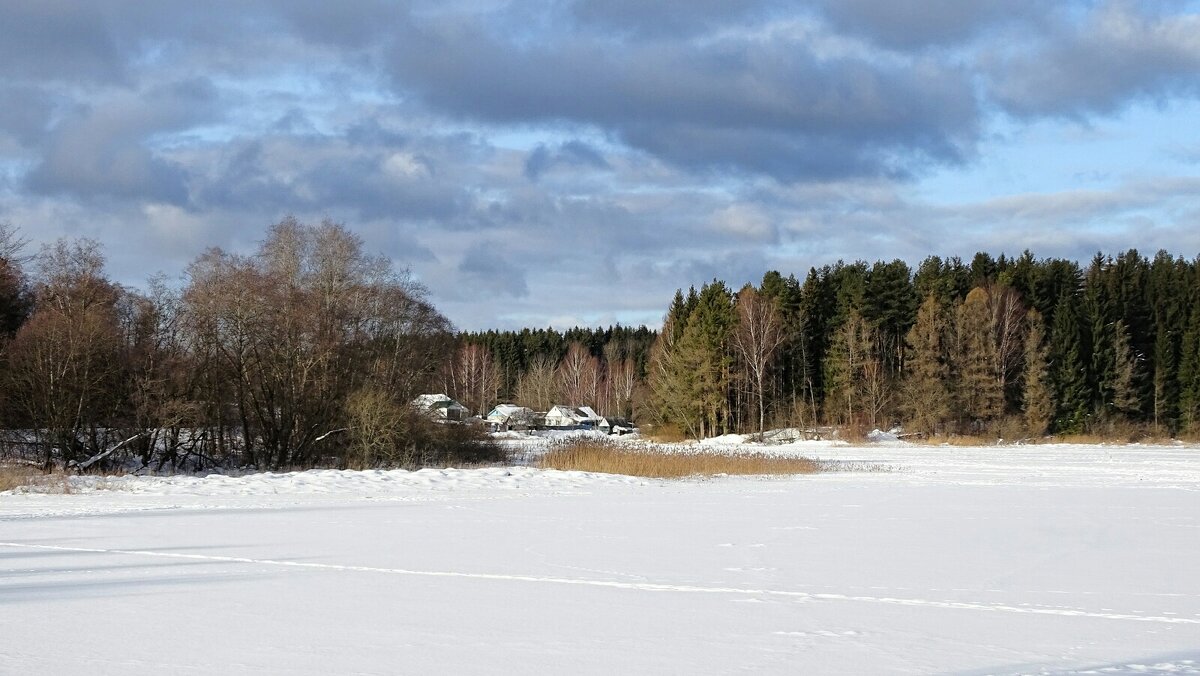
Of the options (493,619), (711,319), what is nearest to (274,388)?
(493,619)

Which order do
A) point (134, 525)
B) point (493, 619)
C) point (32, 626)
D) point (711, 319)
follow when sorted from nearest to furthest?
point (32, 626), point (493, 619), point (134, 525), point (711, 319)

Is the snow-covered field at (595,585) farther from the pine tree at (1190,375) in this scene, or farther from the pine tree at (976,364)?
the pine tree at (1190,375)

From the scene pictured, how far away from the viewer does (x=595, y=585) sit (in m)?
11.6

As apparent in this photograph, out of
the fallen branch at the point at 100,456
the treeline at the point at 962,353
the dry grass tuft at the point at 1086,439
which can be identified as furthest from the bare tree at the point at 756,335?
the fallen branch at the point at 100,456

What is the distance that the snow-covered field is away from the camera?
8.09m

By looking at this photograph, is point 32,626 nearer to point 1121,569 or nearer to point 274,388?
point 1121,569

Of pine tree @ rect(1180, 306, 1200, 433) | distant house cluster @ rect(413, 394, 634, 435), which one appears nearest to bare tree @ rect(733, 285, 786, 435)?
distant house cluster @ rect(413, 394, 634, 435)

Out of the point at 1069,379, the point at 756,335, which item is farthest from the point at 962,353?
the point at 756,335

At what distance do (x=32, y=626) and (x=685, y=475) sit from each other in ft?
82.6

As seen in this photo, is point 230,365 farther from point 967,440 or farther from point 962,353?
point 962,353

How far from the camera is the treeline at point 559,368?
10850 cm

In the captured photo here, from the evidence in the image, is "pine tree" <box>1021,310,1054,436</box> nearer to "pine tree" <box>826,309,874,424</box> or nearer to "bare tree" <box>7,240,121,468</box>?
"pine tree" <box>826,309,874,424</box>

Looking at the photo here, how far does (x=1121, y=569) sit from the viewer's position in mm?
12906

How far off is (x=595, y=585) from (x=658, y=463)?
2213 centimetres
